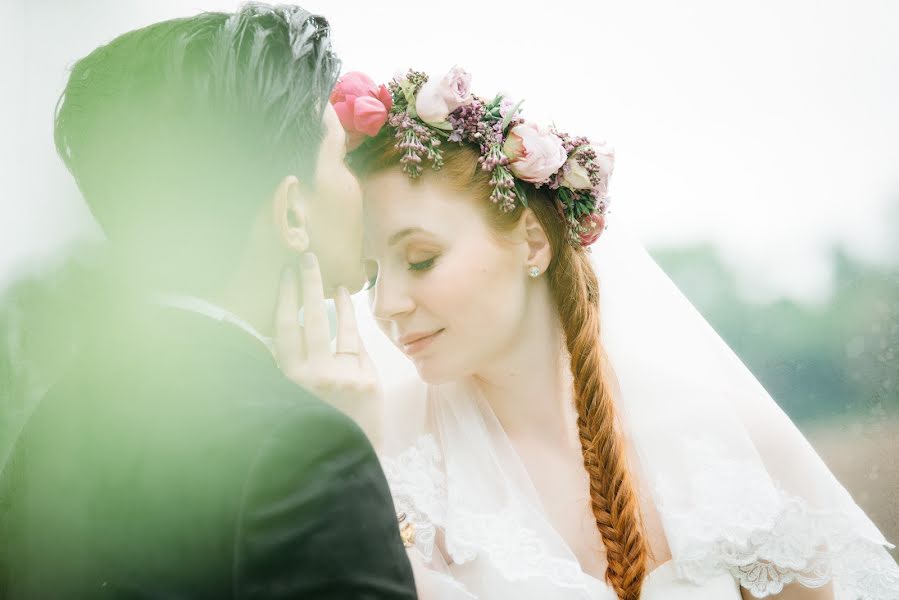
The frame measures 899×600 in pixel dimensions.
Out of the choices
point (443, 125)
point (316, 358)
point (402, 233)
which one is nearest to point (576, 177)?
point (443, 125)

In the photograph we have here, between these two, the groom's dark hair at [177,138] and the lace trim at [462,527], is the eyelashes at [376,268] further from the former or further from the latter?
the groom's dark hair at [177,138]

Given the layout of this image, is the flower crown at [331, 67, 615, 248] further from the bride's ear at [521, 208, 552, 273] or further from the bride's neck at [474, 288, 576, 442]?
the bride's neck at [474, 288, 576, 442]

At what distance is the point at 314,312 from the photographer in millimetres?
1419

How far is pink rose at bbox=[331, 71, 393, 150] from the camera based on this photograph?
6.28 feet

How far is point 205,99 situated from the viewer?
1.26 meters

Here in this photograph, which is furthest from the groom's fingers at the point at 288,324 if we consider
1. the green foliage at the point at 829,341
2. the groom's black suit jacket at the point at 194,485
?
the green foliage at the point at 829,341

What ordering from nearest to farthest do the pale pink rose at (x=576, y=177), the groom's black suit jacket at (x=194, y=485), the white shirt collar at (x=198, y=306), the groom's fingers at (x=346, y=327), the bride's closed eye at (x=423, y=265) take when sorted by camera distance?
the groom's black suit jacket at (x=194, y=485) < the white shirt collar at (x=198, y=306) < the groom's fingers at (x=346, y=327) < the bride's closed eye at (x=423, y=265) < the pale pink rose at (x=576, y=177)

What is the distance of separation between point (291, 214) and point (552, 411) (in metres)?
1.02

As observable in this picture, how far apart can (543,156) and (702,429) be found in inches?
30.8

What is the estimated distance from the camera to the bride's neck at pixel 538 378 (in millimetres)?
2111

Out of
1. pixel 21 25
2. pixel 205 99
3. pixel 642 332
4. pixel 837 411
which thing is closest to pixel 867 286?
pixel 837 411

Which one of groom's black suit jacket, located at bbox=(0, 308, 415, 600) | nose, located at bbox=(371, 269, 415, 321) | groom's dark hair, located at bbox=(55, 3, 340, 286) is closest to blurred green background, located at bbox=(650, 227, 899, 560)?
nose, located at bbox=(371, 269, 415, 321)

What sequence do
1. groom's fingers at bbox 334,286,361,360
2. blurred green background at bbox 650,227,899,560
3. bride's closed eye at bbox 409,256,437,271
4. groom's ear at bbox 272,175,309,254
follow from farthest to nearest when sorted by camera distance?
blurred green background at bbox 650,227,899,560 → bride's closed eye at bbox 409,256,437,271 → groom's fingers at bbox 334,286,361,360 → groom's ear at bbox 272,175,309,254

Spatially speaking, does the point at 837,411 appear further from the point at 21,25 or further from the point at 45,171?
the point at 21,25
